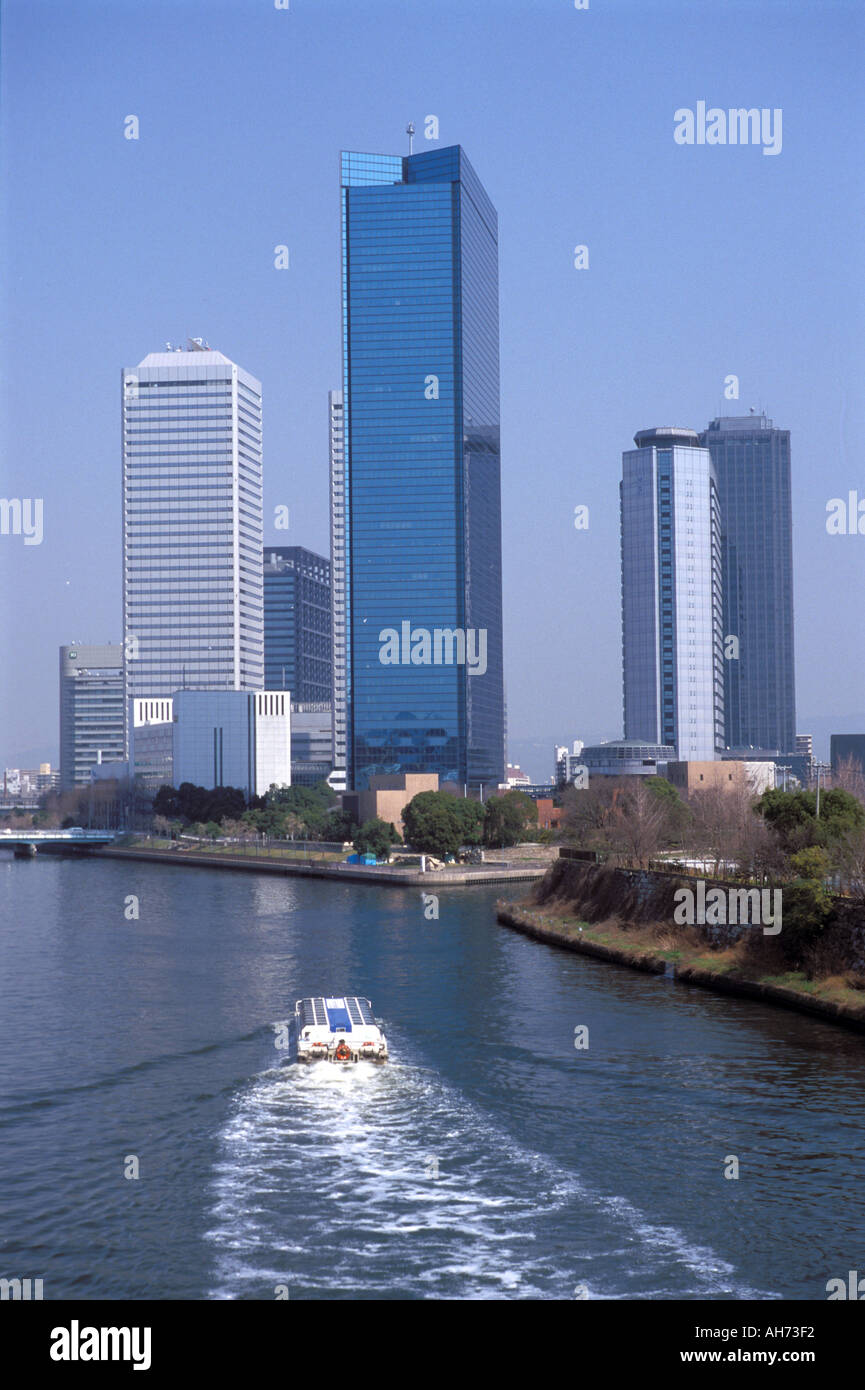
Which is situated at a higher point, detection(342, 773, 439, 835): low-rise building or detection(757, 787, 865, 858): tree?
detection(757, 787, 865, 858): tree

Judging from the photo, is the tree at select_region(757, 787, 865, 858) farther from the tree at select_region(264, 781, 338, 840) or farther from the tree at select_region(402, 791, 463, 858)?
the tree at select_region(264, 781, 338, 840)

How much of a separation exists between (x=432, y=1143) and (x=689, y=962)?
28836 mm

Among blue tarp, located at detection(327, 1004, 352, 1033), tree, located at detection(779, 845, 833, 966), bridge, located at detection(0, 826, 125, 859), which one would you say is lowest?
bridge, located at detection(0, 826, 125, 859)

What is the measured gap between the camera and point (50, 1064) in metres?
40.5

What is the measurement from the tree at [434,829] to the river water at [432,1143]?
75848 millimetres

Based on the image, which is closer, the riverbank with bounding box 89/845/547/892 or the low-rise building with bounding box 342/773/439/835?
the riverbank with bounding box 89/845/547/892

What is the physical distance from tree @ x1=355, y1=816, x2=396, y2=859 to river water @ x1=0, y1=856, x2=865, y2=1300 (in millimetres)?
78558

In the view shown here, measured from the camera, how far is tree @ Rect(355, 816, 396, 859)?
5413 inches

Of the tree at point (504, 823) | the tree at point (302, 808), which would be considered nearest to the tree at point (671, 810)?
the tree at point (504, 823)

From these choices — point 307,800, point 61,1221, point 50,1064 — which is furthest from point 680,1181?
point 307,800

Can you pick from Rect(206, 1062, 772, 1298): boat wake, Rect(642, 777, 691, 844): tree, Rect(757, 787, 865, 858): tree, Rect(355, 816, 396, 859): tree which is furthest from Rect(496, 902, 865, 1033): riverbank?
Rect(355, 816, 396, 859): tree

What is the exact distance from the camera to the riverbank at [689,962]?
46531 mm

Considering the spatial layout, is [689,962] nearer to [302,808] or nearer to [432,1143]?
[432,1143]
